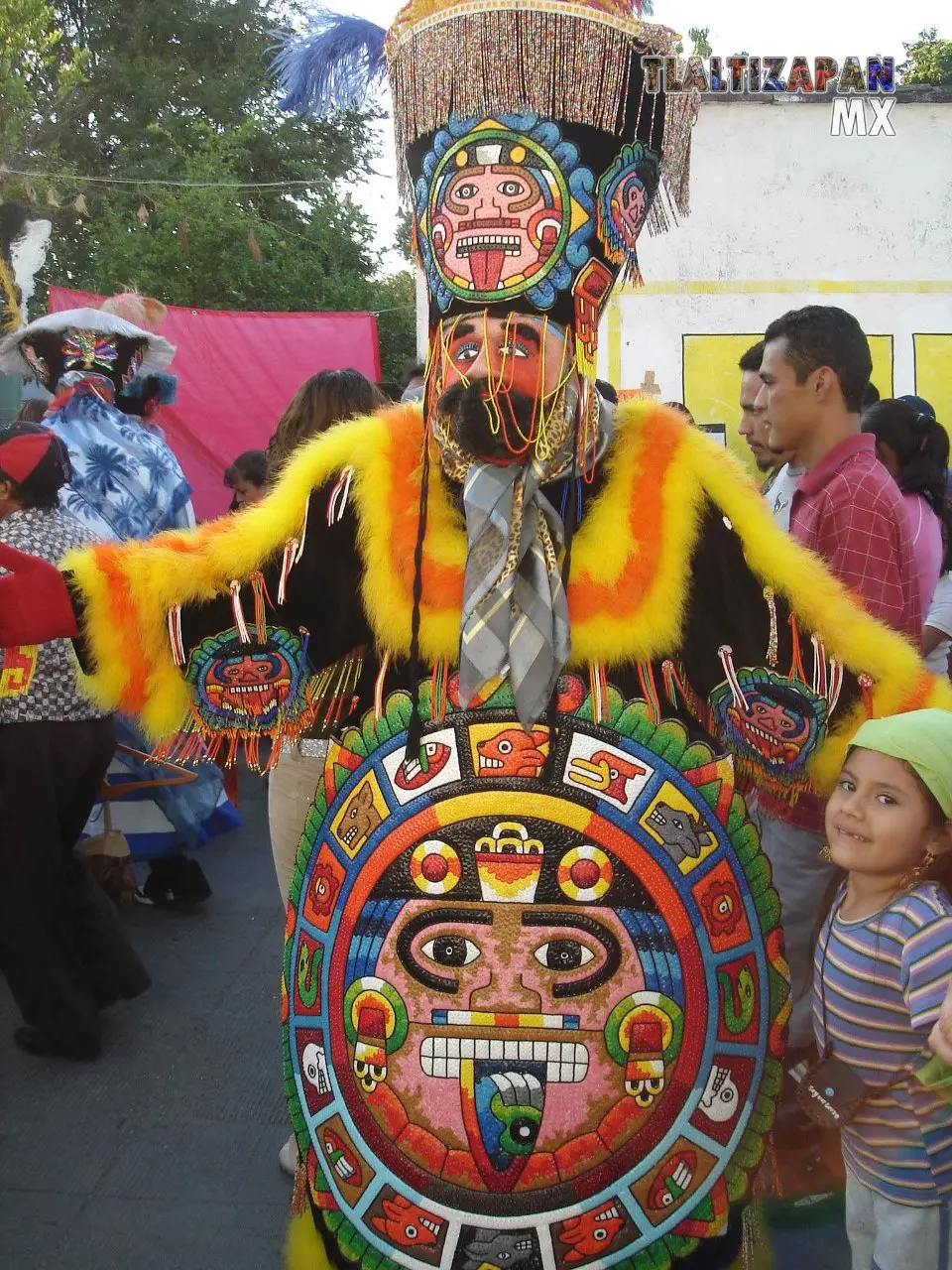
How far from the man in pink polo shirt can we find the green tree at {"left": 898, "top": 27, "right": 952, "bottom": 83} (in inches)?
665

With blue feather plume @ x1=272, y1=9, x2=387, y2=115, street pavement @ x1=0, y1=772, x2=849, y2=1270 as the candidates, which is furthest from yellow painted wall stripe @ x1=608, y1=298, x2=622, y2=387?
blue feather plume @ x1=272, y1=9, x2=387, y2=115

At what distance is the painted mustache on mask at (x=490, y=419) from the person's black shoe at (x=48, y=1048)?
2.22 meters

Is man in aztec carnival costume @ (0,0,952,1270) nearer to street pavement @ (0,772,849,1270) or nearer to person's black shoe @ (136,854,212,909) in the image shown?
street pavement @ (0,772,849,1270)

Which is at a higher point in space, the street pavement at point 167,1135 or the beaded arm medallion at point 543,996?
the beaded arm medallion at point 543,996

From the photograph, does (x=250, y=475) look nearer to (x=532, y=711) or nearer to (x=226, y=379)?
(x=226, y=379)

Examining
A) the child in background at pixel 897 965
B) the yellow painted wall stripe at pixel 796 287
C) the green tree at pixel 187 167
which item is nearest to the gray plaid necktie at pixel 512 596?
the child in background at pixel 897 965

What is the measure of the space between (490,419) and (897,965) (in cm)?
96

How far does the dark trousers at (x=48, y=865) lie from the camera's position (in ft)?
9.46

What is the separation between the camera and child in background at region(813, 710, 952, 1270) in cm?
157

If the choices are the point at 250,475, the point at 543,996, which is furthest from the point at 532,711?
the point at 250,475

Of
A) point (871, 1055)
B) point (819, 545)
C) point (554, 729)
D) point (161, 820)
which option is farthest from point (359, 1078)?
point (161, 820)

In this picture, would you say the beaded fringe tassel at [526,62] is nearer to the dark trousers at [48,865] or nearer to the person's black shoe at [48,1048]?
the dark trousers at [48,865]

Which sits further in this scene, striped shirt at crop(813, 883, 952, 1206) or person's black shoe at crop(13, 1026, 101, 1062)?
person's black shoe at crop(13, 1026, 101, 1062)

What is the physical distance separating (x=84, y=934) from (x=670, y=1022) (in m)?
2.08
